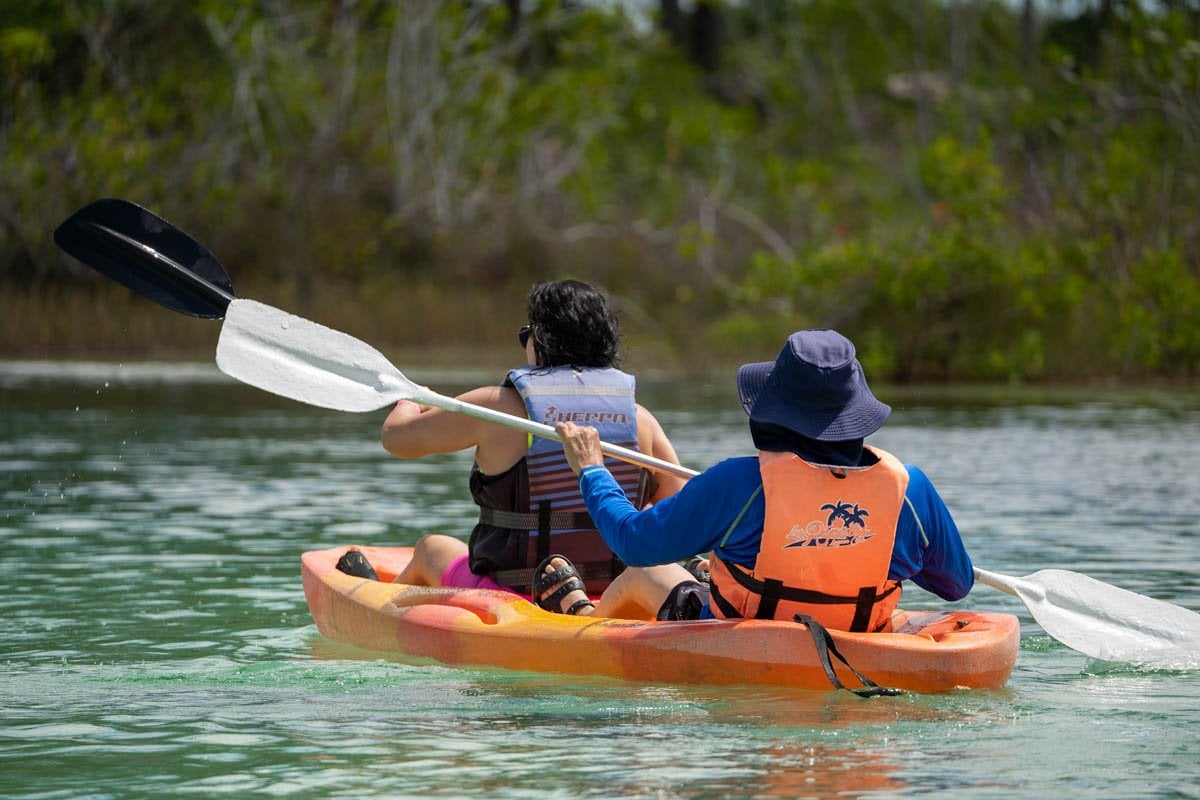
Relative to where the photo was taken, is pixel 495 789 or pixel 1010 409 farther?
pixel 1010 409

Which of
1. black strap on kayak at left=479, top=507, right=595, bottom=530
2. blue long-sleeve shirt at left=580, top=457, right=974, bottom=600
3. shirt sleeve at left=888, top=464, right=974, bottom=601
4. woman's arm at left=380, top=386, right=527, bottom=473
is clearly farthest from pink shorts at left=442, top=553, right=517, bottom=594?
shirt sleeve at left=888, top=464, right=974, bottom=601

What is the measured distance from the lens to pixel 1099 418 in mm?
14375

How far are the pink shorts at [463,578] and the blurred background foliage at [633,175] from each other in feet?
41.3

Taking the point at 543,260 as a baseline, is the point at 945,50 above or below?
above

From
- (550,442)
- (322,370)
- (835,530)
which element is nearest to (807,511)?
(835,530)

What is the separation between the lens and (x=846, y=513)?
178 inches

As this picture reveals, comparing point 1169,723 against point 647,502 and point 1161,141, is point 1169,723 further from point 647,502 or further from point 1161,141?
point 1161,141

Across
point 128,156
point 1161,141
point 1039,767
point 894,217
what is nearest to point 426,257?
point 128,156

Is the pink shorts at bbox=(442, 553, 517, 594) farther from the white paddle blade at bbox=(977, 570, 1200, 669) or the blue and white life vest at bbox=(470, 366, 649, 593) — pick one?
the white paddle blade at bbox=(977, 570, 1200, 669)

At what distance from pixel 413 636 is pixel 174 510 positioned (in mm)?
4156

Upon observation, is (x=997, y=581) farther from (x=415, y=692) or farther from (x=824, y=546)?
(x=415, y=692)

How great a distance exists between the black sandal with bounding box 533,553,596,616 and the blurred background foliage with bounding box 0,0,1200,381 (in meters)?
12.9

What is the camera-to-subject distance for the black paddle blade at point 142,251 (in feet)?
20.9

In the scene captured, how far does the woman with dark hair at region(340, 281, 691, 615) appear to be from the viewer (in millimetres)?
5281
